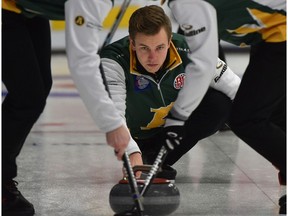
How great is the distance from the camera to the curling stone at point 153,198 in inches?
117

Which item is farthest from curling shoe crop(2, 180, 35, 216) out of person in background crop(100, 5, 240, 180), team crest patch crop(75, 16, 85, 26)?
team crest patch crop(75, 16, 85, 26)

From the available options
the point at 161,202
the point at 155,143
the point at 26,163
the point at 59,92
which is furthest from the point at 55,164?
the point at 59,92

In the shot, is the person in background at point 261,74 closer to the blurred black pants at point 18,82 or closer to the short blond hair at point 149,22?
the short blond hair at point 149,22

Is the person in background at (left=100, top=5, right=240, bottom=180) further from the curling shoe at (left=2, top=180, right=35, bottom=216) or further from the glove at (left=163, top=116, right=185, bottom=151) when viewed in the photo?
the curling shoe at (left=2, top=180, right=35, bottom=216)

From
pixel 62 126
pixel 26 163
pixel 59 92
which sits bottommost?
pixel 59 92

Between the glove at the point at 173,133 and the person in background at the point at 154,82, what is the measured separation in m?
0.26

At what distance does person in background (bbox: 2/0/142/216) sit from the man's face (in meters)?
0.33

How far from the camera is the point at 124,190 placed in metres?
3.02

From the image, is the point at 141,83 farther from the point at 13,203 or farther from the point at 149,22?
the point at 13,203

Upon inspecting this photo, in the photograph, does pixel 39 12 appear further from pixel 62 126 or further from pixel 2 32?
pixel 62 126

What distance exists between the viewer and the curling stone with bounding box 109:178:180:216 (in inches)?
117

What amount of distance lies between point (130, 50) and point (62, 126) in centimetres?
196

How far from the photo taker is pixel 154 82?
3.44 m

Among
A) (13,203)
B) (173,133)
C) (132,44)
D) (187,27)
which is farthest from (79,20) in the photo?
(13,203)
